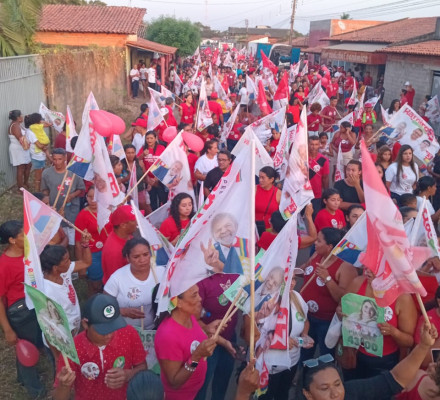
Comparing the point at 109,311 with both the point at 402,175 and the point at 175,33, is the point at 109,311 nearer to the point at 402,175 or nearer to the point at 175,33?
the point at 402,175

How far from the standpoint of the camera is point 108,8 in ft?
93.1

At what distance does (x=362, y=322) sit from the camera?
3.53 meters

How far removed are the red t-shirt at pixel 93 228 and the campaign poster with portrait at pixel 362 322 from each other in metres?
2.74

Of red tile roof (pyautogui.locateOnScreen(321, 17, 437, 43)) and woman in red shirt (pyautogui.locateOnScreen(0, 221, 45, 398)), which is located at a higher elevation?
red tile roof (pyautogui.locateOnScreen(321, 17, 437, 43))

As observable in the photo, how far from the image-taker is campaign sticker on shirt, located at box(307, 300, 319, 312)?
426 centimetres

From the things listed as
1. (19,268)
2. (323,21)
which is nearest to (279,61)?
(323,21)

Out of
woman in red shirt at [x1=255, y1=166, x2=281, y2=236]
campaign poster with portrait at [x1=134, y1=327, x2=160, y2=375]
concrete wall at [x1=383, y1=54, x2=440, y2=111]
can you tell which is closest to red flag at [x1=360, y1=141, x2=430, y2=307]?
campaign poster with portrait at [x1=134, y1=327, x2=160, y2=375]

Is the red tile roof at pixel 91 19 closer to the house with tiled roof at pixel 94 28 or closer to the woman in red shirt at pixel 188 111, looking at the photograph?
the house with tiled roof at pixel 94 28

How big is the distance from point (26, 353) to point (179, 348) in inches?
63.2

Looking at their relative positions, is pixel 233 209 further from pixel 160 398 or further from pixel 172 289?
pixel 160 398

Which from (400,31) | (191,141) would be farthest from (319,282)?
(400,31)

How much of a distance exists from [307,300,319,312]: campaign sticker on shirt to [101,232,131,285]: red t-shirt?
5.61ft

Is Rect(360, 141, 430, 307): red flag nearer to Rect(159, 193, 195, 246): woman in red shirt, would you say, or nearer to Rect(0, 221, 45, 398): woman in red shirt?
Rect(159, 193, 195, 246): woman in red shirt

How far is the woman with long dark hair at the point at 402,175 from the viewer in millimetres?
6801
